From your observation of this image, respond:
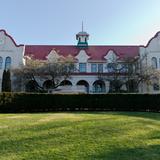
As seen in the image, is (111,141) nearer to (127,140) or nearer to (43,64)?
(127,140)

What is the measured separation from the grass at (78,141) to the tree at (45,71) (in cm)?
3124

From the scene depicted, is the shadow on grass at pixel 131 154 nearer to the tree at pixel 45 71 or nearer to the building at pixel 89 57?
the tree at pixel 45 71

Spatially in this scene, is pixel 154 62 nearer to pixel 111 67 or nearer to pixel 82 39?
pixel 111 67

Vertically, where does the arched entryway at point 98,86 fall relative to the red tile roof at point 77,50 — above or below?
below

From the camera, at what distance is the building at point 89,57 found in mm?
50500

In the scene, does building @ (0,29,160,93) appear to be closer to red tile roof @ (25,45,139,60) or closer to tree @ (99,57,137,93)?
red tile roof @ (25,45,139,60)

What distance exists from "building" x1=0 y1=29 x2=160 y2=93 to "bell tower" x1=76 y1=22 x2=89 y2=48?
1050 mm

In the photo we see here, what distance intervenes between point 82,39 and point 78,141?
4749 cm

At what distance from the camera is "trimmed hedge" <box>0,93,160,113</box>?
28539 mm

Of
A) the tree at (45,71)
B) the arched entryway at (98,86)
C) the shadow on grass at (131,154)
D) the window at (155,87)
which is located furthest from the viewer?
the arched entryway at (98,86)

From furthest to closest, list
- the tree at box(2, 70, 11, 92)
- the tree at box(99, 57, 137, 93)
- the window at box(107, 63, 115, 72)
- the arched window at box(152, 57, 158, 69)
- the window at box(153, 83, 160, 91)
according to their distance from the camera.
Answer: the arched window at box(152, 57, 158, 69), the window at box(107, 63, 115, 72), the window at box(153, 83, 160, 91), the tree at box(99, 57, 137, 93), the tree at box(2, 70, 11, 92)

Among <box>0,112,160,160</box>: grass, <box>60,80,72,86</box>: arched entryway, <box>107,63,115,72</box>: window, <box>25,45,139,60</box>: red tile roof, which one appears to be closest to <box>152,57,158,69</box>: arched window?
<box>25,45,139,60</box>: red tile roof

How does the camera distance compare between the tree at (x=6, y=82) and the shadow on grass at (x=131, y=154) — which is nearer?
the shadow on grass at (x=131, y=154)

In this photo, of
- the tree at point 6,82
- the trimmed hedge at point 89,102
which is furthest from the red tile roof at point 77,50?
the trimmed hedge at point 89,102
